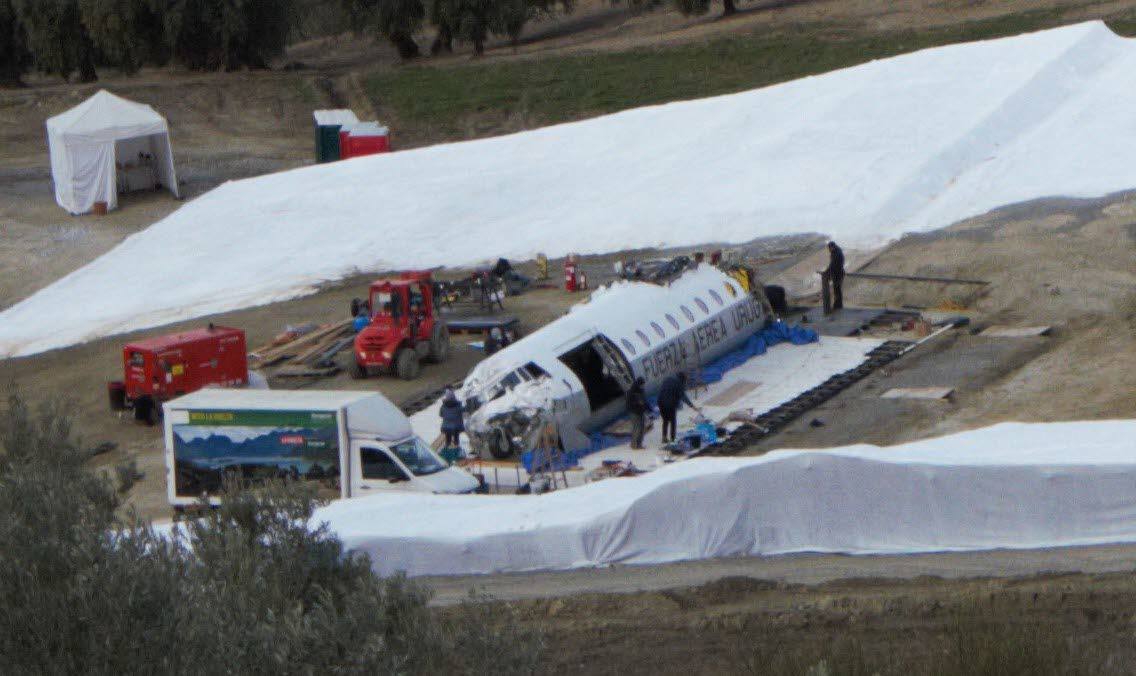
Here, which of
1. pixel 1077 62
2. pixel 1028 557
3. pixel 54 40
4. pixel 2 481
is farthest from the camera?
pixel 54 40

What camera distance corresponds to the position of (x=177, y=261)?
45.0 m

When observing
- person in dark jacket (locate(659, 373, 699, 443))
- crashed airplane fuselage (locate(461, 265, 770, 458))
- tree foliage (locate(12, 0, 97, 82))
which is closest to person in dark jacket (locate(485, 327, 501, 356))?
crashed airplane fuselage (locate(461, 265, 770, 458))

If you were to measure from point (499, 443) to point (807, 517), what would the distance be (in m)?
8.35

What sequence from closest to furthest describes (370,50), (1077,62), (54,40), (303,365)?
(303,365) < (1077,62) < (54,40) < (370,50)

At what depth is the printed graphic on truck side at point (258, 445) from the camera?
79.0ft

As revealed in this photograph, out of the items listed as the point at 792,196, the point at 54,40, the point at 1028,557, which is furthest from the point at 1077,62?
the point at 54,40

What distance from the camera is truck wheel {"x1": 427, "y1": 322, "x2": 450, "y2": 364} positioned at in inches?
1309

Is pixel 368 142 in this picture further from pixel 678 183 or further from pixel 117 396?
pixel 117 396

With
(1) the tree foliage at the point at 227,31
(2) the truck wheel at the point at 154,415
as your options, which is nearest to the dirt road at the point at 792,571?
(2) the truck wheel at the point at 154,415

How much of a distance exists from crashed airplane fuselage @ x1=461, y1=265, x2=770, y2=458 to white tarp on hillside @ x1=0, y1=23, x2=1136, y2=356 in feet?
32.8

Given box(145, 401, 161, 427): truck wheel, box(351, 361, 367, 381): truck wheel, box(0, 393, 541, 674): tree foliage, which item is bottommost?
box(145, 401, 161, 427): truck wheel

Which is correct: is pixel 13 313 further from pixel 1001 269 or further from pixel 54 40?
pixel 54 40

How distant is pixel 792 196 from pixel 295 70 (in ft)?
154

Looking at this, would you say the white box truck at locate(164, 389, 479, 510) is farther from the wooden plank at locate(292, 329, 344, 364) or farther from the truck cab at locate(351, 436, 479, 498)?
the wooden plank at locate(292, 329, 344, 364)
